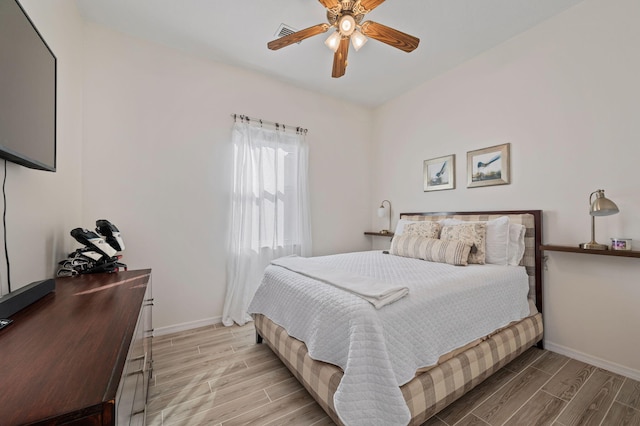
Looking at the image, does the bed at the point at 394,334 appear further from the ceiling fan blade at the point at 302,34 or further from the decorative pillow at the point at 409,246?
the ceiling fan blade at the point at 302,34

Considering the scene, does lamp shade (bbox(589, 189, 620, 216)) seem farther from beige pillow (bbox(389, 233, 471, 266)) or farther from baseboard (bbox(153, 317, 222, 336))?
baseboard (bbox(153, 317, 222, 336))

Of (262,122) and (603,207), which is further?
(262,122)

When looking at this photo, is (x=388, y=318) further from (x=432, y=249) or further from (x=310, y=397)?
(x=432, y=249)

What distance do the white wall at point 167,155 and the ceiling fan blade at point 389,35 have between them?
1599mm

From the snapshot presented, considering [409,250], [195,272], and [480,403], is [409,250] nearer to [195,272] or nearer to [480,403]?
[480,403]

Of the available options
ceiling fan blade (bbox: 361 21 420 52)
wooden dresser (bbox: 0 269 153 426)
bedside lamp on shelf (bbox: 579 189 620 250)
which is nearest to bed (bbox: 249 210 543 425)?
bedside lamp on shelf (bbox: 579 189 620 250)

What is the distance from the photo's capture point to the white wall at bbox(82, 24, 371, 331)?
2295mm

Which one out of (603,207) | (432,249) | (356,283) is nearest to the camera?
(356,283)

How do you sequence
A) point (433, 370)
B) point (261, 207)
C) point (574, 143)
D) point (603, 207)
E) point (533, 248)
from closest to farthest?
point (433, 370), point (603, 207), point (574, 143), point (533, 248), point (261, 207)

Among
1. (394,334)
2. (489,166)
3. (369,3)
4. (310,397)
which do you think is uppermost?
(369,3)

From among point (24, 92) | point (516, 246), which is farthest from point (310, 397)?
point (24, 92)

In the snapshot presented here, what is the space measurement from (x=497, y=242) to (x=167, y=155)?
3.20 metres

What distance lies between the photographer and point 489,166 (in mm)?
2605

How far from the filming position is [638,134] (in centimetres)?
180
